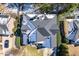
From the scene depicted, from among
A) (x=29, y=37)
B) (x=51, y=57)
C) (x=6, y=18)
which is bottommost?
(x=51, y=57)

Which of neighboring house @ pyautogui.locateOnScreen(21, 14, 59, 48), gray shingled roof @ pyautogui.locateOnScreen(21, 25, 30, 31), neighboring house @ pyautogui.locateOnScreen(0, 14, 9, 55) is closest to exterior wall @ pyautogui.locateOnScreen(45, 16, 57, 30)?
neighboring house @ pyautogui.locateOnScreen(21, 14, 59, 48)

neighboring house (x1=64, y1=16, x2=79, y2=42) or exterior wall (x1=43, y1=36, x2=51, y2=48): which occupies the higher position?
neighboring house (x1=64, y1=16, x2=79, y2=42)

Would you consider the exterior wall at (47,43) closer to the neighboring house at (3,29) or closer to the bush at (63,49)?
the bush at (63,49)

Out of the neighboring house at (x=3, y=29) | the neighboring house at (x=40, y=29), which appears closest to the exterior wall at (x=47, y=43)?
the neighboring house at (x=40, y=29)

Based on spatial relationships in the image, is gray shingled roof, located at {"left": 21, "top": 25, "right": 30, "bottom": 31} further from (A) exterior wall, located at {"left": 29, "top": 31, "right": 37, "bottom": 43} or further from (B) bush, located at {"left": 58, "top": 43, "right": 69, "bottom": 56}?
(B) bush, located at {"left": 58, "top": 43, "right": 69, "bottom": 56}

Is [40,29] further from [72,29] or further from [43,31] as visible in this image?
[72,29]

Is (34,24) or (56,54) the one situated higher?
(34,24)

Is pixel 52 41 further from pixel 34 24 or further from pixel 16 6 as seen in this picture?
pixel 16 6

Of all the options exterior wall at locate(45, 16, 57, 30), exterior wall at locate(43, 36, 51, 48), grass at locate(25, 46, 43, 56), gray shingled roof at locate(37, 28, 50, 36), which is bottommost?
grass at locate(25, 46, 43, 56)

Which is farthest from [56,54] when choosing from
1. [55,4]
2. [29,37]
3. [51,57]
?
[55,4]

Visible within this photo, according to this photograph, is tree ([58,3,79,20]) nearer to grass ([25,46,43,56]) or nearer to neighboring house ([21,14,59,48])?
neighboring house ([21,14,59,48])
